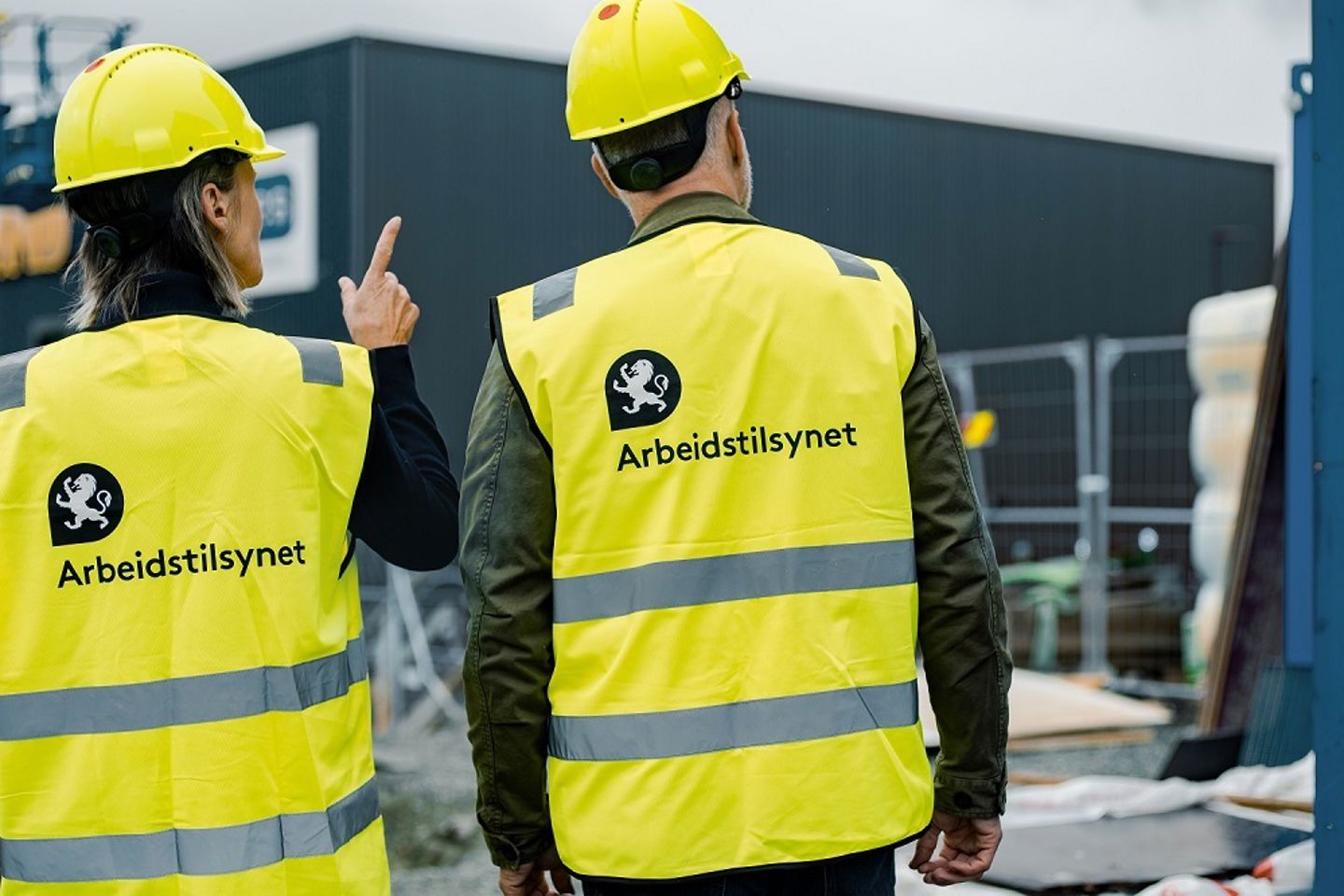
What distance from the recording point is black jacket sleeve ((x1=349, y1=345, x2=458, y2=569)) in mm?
2496

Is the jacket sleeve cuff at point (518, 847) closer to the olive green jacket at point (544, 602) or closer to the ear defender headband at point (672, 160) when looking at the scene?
the olive green jacket at point (544, 602)

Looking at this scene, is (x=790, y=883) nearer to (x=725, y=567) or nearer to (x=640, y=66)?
(x=725, y=567)

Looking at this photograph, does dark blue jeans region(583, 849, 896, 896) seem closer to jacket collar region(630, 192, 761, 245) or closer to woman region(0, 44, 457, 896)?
woman region(0, 44, 457, 896)

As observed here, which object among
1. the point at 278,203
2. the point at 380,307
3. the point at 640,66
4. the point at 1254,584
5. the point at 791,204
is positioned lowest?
the point at 1254,584

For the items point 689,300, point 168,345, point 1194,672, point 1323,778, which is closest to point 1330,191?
point 1323,778

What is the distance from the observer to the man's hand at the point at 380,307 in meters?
2.60

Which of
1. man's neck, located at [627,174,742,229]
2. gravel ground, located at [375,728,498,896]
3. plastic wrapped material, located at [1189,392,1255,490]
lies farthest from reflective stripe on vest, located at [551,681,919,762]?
plastic wrapped material, located at [1189,392,1255,490]

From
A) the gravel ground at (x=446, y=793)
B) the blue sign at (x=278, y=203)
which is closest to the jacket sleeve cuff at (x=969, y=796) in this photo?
the gravel ground at (x=446, y=793)

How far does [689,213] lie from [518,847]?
1025 mm

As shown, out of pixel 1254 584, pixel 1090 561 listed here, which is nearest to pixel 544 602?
pixel 1254 584

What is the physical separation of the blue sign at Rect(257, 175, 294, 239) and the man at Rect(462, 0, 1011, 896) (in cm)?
1478

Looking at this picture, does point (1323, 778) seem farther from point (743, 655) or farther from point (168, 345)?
point (168, 345)

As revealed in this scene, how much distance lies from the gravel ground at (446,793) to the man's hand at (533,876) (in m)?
2.55

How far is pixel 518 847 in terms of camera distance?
246 cm
